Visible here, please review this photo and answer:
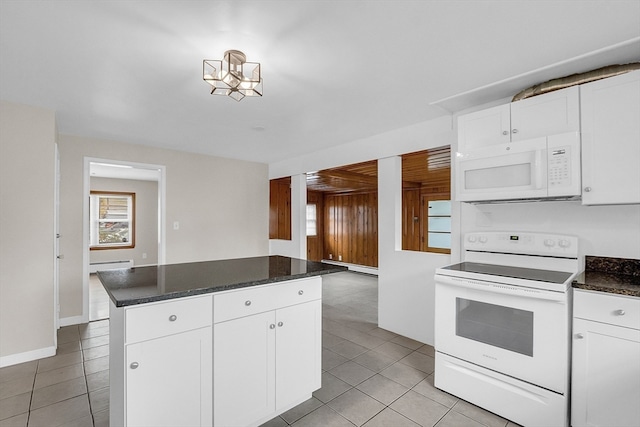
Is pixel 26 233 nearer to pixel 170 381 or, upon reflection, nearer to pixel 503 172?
pixel 170 381

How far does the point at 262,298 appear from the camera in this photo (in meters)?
1.83

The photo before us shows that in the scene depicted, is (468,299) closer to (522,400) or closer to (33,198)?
(522,400)

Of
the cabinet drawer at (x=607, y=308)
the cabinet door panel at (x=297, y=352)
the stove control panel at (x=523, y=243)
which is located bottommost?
the cabinet door panel at (x=297, y=352)

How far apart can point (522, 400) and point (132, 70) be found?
11.2 ft

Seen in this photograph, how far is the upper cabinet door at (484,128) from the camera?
228 cm

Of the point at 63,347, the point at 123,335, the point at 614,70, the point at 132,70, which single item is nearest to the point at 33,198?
the point at 63,347

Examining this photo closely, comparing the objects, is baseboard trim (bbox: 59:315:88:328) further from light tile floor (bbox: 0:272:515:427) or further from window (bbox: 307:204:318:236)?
window (bbox: 307:204:318:236)

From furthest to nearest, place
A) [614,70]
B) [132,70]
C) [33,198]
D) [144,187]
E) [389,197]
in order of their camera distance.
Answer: [144,187], [389,197], [33,198], [132,70], [614,70]

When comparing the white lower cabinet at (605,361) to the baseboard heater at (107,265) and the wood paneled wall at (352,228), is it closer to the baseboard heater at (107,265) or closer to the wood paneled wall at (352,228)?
the wood paneled wall at (352,228)

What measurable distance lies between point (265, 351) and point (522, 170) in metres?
2.17

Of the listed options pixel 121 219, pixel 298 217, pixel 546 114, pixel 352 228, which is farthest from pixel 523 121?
pixel 121 219

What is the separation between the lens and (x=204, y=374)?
1.60 meters

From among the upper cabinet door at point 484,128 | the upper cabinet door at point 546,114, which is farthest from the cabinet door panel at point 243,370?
the upper cabinet door at point 546,114

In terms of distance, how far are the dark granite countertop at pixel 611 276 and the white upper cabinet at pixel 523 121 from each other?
0.96 m
